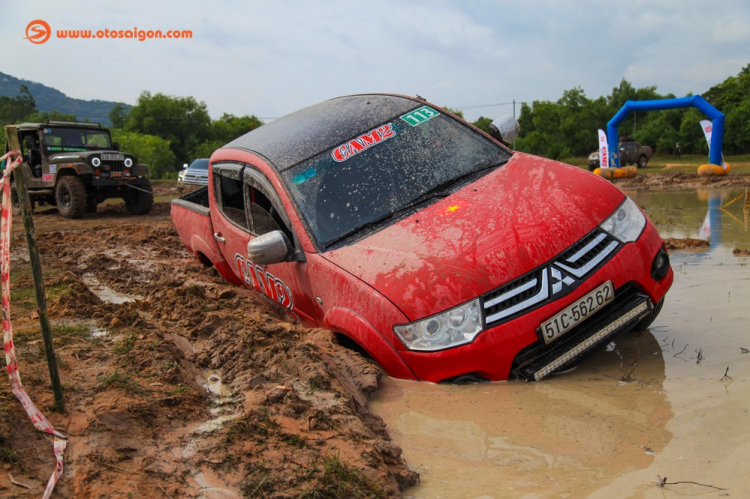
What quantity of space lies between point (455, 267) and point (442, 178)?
3.68 feet

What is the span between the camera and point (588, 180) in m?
3.93

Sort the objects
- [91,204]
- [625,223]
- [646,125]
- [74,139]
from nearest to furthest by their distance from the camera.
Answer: [625,223] < [91,204] < [74,139] < [646,125]

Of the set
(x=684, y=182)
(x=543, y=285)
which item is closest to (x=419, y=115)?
(x=543, y=285)

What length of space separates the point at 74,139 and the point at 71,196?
1.99 metres

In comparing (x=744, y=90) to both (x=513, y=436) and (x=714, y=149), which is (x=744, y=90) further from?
(x=513, y=436)

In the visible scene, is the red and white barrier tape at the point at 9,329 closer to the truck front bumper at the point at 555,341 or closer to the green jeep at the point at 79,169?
the truck front bumper at the point at 555,341

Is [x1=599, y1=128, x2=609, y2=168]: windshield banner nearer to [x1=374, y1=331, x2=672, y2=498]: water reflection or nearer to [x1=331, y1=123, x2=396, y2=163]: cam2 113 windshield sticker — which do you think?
[x1=331, y1=123, x2=396, y2=163]: cam2 113 windshield sticker

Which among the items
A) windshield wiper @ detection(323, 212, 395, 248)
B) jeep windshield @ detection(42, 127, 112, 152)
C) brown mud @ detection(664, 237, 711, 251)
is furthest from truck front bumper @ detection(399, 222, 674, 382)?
jeep windshield @ detection(42, 127, 112, 152)

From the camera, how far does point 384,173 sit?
409cm

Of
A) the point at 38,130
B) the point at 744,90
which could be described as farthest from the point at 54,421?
the point at 744,90

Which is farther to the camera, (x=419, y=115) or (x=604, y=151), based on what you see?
(x=604, y=151)

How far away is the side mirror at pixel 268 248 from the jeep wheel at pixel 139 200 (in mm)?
12243

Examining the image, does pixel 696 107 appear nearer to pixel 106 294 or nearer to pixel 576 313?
pixel 106 294

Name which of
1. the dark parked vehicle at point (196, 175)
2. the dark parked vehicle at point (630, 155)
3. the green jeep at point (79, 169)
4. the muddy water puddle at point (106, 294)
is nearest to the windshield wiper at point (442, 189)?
the muddy water puddle at point (106, 294)
